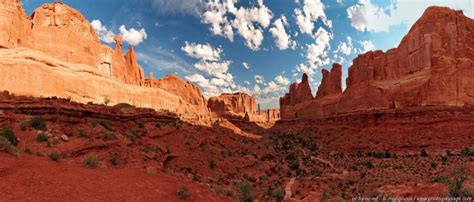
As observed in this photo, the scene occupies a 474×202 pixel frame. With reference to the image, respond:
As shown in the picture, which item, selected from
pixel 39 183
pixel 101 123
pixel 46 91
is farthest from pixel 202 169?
pixel 46 91

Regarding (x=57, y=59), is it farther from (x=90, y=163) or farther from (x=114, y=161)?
(x=90, y=163)

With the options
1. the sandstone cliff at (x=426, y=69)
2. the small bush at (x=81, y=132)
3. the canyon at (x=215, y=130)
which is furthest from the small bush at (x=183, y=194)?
the sandstone cliff at (x=426, y=69)

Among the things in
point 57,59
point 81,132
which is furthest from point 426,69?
point 57,59

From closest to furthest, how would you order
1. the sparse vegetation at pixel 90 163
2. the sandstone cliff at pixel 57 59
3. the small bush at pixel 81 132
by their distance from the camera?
1. the sparse vegetation at pixel 90 163
2. the small bush at pixel 81 132
3. the sandstone cliff at pixel 57 59

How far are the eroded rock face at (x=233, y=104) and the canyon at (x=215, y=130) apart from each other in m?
38.0

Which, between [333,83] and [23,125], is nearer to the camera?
[23,125]

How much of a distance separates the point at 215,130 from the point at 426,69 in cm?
3236

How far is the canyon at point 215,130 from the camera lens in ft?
34.0

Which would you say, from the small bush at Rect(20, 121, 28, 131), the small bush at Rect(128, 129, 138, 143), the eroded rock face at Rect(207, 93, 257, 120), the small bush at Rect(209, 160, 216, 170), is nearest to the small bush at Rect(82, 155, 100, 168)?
the small bush at Rect(20, 121, 28, 131)

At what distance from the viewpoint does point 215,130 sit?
3769cm

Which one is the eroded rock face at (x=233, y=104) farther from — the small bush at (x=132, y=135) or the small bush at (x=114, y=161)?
the small bush at (x=114, y=161)

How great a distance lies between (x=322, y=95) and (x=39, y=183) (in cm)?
6587

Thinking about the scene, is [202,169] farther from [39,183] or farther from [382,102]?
[382,102]

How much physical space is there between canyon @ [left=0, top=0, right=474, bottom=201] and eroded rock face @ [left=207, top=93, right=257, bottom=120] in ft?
125
